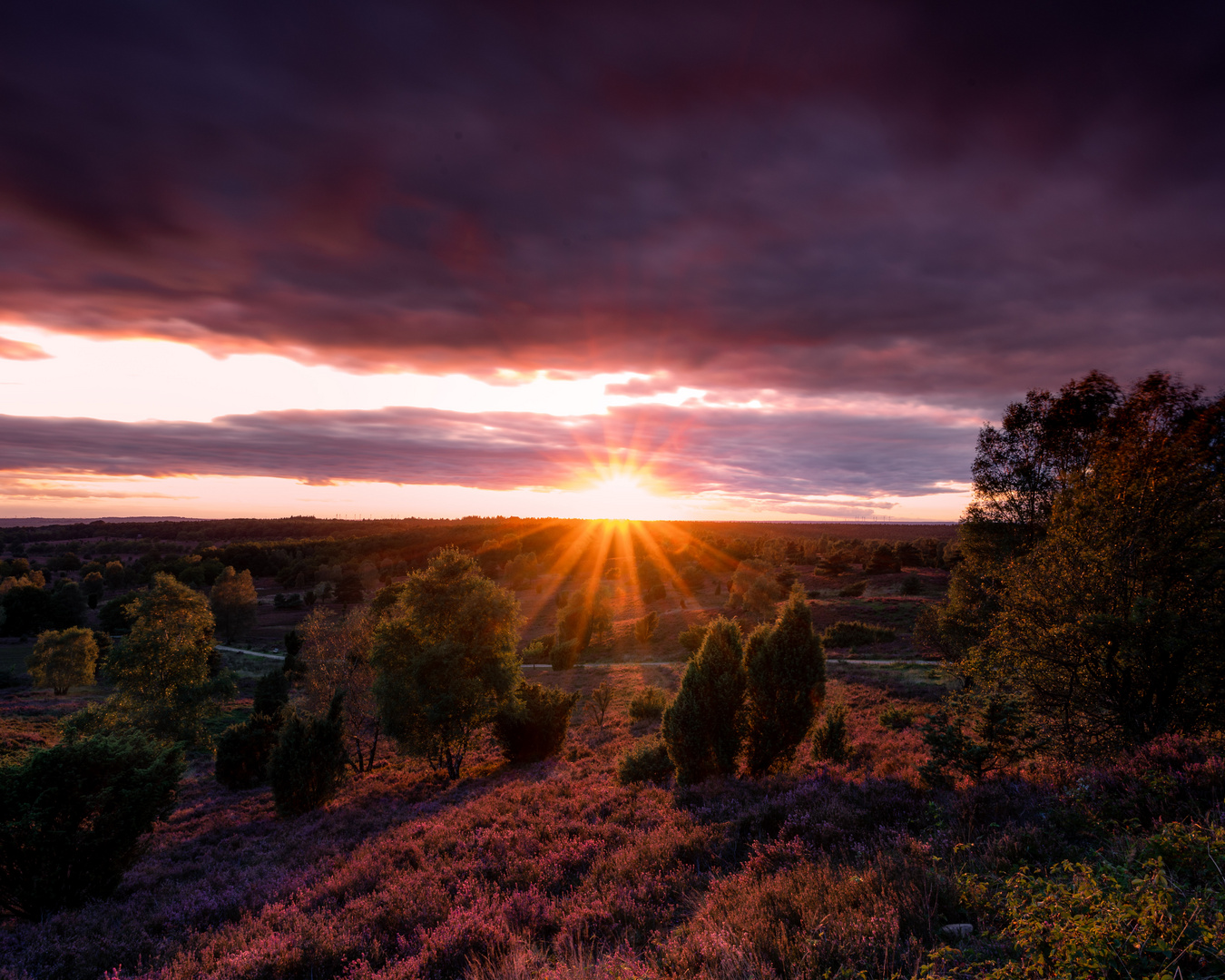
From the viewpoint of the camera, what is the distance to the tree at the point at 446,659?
71.6 feet

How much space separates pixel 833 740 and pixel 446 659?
614 inches

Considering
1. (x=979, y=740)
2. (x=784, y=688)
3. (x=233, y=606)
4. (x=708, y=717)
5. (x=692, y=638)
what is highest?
(x=784, y=688)

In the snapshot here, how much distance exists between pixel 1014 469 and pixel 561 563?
424 ft

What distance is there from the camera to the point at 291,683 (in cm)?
5428

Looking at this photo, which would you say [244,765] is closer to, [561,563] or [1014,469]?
[1014,469]

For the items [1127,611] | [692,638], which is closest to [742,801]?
[1127,611]

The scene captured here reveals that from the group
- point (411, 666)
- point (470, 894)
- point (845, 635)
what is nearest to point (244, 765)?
point (411, 666)

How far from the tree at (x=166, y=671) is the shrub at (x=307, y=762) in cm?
1576

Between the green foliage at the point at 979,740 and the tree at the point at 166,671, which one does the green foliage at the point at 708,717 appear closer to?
the green foliage at the point at 979,740

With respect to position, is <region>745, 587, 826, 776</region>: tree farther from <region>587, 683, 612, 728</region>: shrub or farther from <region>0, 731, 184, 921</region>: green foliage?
<region>587, 683, 612, 728</region>: shrub

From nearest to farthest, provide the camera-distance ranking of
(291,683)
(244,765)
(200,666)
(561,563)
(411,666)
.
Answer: (411,666) → (244,765) → (200,666) → (291,683) → (561,563)

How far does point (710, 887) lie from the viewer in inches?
330

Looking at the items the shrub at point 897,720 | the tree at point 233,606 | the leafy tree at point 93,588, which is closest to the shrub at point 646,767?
the shrub at point 897,720

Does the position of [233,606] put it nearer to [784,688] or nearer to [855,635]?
[855,635]
